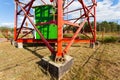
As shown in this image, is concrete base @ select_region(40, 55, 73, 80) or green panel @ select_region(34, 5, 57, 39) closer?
concrete base @ select_region(40, 55, 73, 80)

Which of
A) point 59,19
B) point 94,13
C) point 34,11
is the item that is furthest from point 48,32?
point 59,19

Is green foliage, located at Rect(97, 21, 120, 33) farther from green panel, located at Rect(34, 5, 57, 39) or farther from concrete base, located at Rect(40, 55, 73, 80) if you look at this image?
concrete base, located at Rect(40, 55, 73, 80)

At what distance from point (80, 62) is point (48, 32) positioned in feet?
11.5

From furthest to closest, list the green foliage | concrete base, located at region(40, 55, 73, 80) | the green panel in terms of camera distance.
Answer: the green foliage
the green panel
concrete base, located at region(40, 55, 73, 80)

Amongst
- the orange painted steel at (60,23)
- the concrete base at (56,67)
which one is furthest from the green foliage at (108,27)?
the concrete base at (56,67)

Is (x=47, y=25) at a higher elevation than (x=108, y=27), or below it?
below

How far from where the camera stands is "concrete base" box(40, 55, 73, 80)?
3.98 metres

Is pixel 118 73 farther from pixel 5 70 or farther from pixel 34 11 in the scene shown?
pixel 34 11

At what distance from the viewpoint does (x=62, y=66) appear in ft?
13.4

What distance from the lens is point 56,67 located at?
4.02m

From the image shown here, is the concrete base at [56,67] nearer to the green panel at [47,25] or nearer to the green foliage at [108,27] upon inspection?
the green panel at [47,25]

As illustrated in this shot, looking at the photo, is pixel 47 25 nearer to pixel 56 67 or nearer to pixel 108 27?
pixel 56 67

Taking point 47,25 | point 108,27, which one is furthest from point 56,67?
point 108,27

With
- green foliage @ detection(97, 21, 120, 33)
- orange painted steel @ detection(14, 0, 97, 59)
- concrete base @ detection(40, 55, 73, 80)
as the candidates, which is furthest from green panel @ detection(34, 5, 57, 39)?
green foliage @ detection(97, 21, 120, 33)
